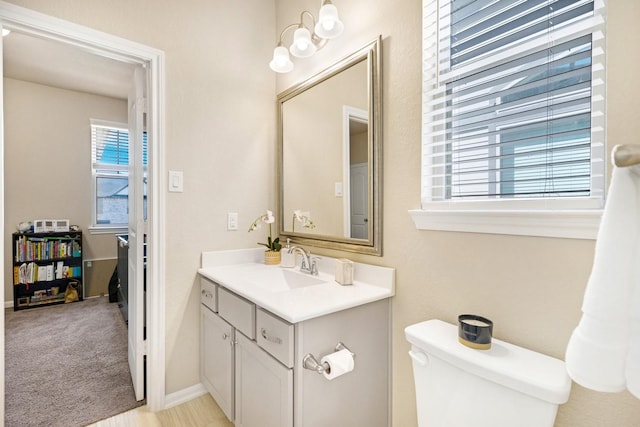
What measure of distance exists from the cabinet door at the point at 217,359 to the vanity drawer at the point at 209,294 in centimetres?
4

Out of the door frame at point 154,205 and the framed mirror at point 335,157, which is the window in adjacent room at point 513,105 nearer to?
the framed mirror at point 335,157

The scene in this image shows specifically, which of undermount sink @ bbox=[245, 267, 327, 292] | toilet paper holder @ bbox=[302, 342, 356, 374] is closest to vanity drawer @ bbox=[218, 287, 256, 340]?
undermount sink @ bbox=[245, 267, 327, 292]

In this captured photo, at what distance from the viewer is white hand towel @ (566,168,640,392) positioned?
54 centimetres

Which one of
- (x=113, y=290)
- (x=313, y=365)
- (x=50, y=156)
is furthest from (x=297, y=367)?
(x=50, y=156)

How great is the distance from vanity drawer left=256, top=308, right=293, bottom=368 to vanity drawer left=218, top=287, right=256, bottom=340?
0.05m

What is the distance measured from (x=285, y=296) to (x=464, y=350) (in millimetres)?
665

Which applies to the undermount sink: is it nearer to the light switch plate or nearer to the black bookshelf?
the light switch plate

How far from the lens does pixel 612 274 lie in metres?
0.54

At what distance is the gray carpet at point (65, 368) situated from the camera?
5.63 feet

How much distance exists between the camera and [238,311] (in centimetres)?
142

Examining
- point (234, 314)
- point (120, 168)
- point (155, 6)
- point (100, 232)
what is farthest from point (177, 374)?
point (120, 168)

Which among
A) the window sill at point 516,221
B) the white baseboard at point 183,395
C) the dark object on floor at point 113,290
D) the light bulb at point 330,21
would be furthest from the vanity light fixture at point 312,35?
the dark object on floor at point 113,290

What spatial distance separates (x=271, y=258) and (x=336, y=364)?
1.01 metres

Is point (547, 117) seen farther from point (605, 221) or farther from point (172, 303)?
point (172, 303)
